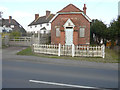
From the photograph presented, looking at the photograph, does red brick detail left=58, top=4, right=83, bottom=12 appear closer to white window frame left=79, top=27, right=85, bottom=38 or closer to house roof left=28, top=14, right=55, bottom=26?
white window frame left=79, top=27, right=85, bottom=38

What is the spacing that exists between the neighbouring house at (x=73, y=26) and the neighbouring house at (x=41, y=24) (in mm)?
28237

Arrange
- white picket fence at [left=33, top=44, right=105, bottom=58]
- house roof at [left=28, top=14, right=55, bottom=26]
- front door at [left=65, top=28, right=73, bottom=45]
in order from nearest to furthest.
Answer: white picket fence at [left=33, top=44, right=105, bottom=58], front door at [left=65, top=28, right=73, bottom=45], house roof at [left=28, top=14, right=55, bottom=26]

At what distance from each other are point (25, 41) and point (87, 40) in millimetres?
11331

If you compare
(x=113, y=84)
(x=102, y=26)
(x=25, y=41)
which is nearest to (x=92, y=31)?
(x=102, y=26)

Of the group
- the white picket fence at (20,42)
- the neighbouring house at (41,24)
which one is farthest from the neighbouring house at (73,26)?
the neighbouring house at (41,24)

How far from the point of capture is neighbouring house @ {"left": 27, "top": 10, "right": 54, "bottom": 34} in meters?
51.1

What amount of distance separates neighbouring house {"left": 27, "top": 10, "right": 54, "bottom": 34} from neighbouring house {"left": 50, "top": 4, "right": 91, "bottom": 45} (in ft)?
92.6

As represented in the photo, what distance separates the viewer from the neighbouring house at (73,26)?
20.8 meters

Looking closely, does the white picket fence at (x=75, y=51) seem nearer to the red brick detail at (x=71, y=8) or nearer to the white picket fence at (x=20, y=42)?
the red brick detail at (x=71, y=8)

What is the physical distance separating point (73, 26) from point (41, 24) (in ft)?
115

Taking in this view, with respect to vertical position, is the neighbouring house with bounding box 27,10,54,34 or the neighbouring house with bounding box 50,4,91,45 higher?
the neighbouring house with bounding box 27,10,54,34

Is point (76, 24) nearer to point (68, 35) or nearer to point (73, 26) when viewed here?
point (73, 26)

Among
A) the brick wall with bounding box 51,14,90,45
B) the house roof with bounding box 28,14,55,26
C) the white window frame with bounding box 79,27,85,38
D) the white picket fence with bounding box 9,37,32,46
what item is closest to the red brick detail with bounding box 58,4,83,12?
the brick wall with bounding box 51,14,90,45

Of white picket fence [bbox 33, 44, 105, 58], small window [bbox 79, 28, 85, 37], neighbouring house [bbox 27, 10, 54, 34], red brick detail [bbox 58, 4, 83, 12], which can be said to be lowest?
white picket fence [bbox 33, 44, 105, 58]
